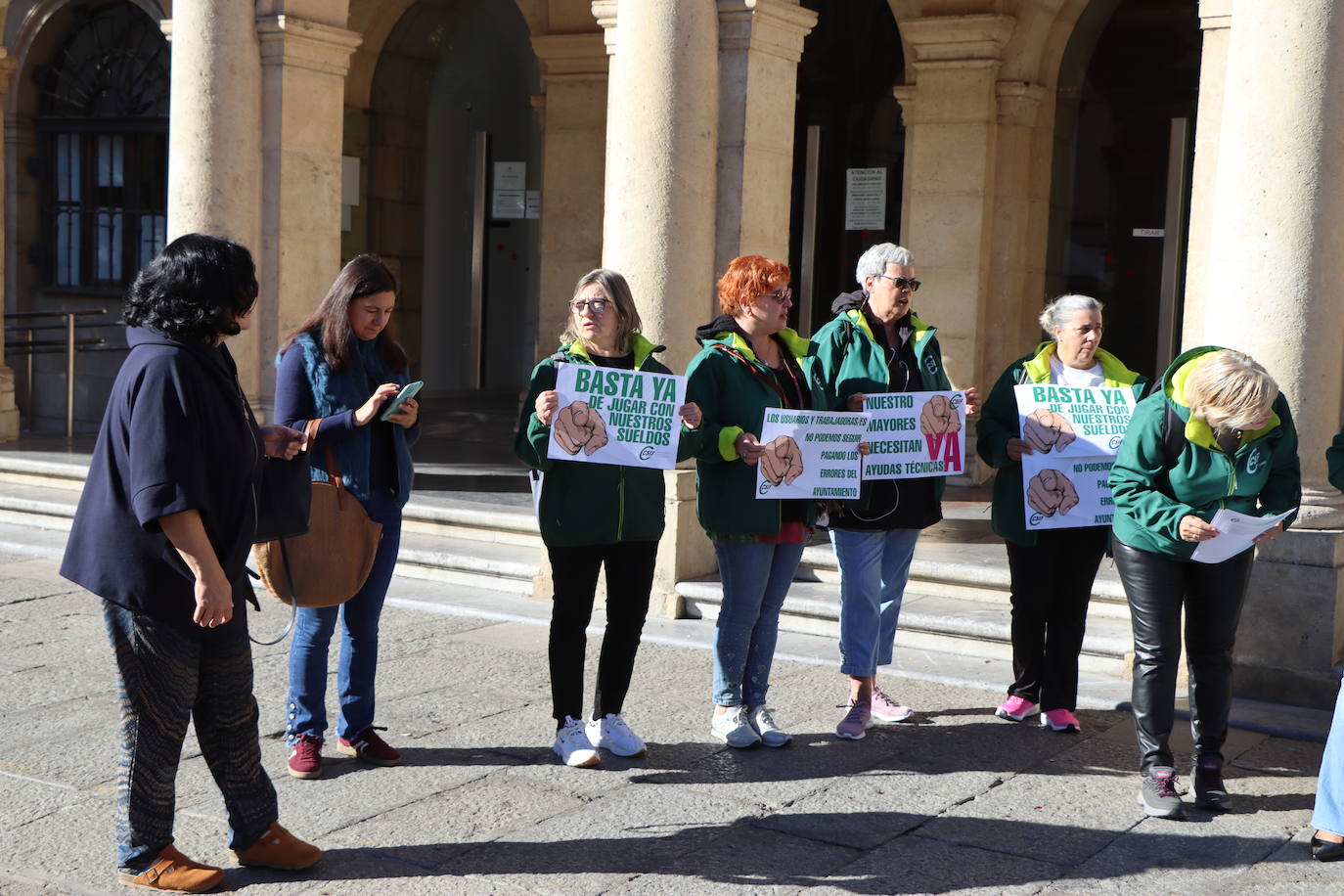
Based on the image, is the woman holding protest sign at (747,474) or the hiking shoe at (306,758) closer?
the hiking shoe at (306,758)

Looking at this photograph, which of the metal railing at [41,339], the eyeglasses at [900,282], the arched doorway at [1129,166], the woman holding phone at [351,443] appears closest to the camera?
the woman holding phone at [351,443]

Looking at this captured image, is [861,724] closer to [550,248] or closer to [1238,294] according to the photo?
[1238,294]

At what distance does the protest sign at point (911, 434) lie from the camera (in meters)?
5.69

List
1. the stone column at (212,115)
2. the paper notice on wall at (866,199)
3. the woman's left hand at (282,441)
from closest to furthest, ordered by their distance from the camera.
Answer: the woman's left hand at (282,441), the stone column at (212,115), the paper notice on wall at (866,199)

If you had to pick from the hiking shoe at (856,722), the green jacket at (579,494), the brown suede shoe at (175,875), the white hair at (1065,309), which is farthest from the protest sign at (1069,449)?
the brown suede shoe at (175,875)

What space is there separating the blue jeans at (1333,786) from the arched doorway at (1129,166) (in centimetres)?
766

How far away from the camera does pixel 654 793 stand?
16.5 feet

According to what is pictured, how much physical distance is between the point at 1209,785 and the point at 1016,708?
110 centimetres

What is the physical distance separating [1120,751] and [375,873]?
2895mm

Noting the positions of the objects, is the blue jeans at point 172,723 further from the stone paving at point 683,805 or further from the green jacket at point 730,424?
the green jacket at point 730,424

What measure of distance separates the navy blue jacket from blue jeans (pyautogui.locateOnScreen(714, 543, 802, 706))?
79.3 inches

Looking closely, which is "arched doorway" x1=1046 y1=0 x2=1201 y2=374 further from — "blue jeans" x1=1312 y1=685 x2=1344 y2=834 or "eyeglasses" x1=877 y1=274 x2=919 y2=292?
"blue jeans" x1=1312 y1=685 x2=1344 y2=834

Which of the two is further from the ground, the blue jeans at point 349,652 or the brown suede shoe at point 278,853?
the blue jeans at point 349,652

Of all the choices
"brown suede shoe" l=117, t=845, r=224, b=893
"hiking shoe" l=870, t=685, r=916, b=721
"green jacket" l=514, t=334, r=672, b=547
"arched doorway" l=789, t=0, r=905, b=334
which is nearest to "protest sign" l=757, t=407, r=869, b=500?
"green jacket" l=514, t=334, r=672, b=547
